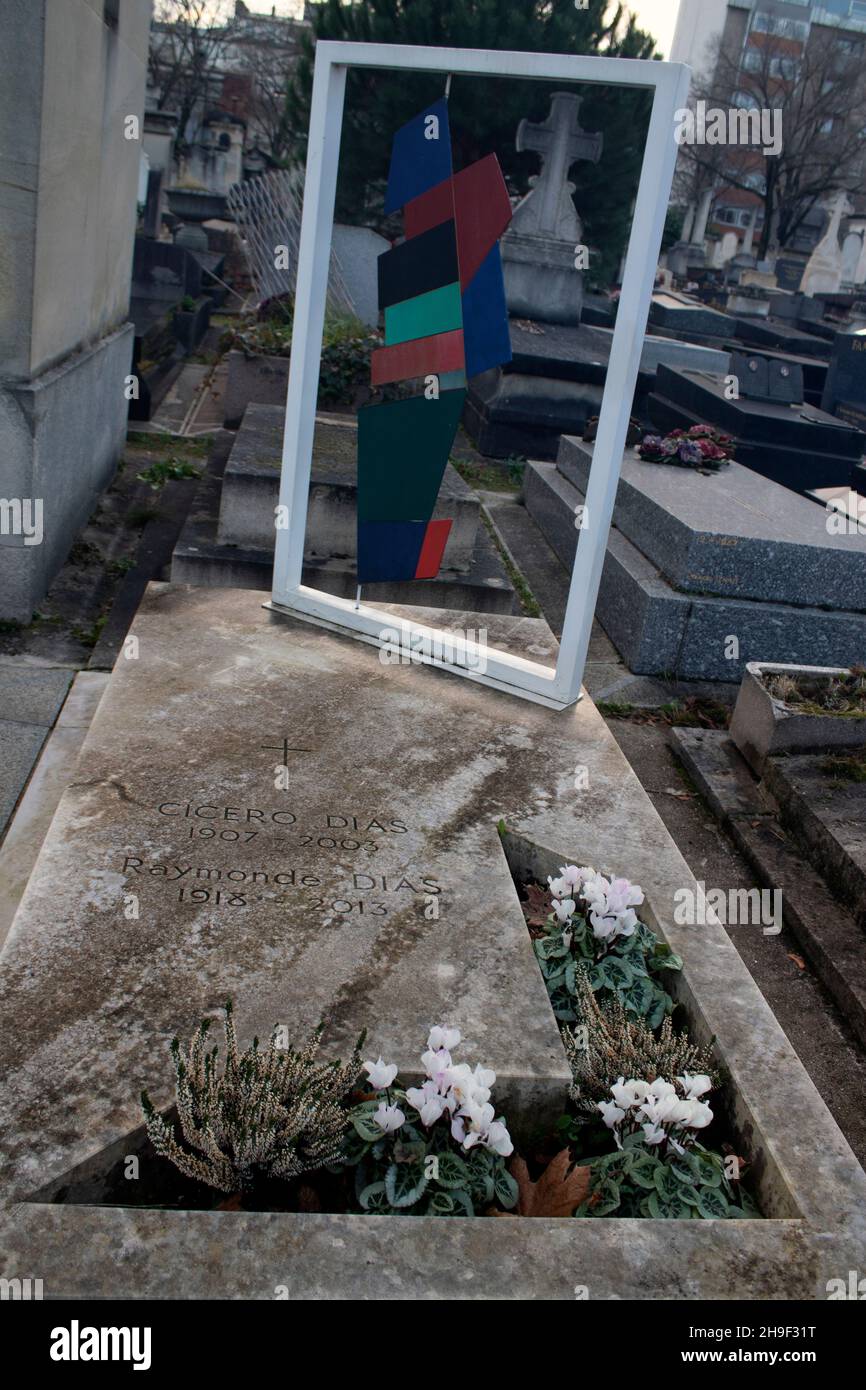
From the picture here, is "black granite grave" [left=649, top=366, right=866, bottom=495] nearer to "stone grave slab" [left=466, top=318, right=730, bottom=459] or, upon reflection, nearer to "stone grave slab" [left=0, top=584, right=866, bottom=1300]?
"stone grave slab" [left=466, top=318, right=730, bottom=459]

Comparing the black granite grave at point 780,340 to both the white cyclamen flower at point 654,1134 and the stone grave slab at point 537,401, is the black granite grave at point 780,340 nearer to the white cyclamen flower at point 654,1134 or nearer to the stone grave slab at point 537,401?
the stone grave slab at point 537,401

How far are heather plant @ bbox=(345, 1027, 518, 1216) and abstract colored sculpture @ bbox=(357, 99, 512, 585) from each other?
2.64 meters

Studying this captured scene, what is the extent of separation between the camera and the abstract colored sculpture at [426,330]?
4.09 meters

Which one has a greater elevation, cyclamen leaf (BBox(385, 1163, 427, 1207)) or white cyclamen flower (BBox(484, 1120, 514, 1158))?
white cyclamen flower (BBox(484, 1120, 514, 1158))

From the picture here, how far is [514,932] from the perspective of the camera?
2959 mm

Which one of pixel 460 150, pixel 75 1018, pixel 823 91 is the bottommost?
pixel 75 1018

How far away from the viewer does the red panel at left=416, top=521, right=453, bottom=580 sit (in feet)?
15.0

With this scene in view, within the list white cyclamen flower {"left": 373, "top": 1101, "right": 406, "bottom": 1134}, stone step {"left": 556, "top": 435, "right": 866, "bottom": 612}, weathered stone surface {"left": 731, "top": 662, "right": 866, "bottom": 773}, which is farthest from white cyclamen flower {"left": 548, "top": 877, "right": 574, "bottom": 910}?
stone step {"left": 556, "top": 435, "right": 866, "bottom": 612}

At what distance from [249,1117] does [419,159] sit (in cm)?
345

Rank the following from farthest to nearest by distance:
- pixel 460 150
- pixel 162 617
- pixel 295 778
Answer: pixel 460 150
pixel 162 617
pixel 295 778

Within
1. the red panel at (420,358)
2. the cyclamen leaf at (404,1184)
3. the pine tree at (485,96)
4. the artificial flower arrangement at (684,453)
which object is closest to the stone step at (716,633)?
the artificial flower arrangement at (684,453)

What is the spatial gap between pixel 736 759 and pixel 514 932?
2580mm

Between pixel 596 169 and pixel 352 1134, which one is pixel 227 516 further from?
pixel 596 169

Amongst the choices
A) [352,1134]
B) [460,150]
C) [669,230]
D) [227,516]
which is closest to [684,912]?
[352,1134]
